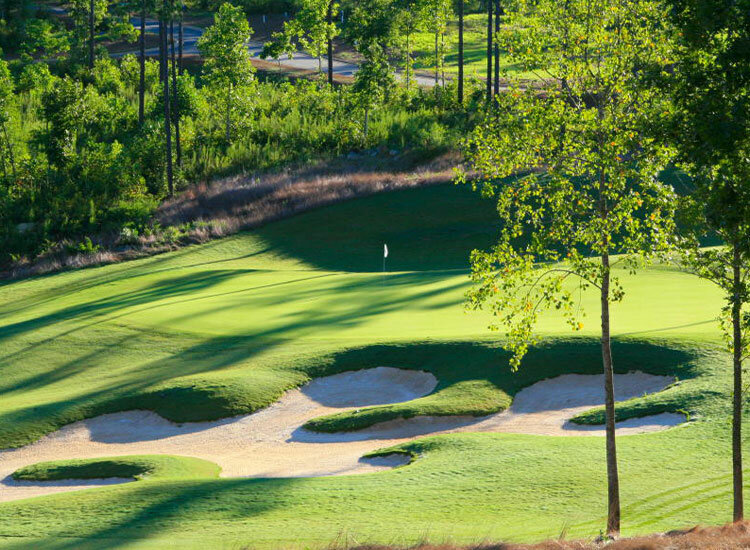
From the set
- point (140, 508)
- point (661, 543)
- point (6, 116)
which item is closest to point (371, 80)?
point (6, 116)

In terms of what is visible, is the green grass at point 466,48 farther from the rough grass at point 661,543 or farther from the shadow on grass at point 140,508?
the rough grass at point 661,543

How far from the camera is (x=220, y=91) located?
66.5 m

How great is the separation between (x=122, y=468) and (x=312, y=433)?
15.2 feet

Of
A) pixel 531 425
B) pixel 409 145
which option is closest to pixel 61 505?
pixel 531 425

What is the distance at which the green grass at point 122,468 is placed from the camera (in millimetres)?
19219

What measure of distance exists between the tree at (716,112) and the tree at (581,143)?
789mm

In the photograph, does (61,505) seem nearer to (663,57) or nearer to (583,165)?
(583,165)

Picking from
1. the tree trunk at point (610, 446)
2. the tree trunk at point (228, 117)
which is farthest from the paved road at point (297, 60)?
the tree trunk at point (610, 446)

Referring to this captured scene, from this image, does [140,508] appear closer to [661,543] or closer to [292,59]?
[661,543]

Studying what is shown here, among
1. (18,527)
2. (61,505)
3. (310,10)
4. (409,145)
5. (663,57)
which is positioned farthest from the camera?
(310,10)

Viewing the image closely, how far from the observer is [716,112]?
12023 millimetres

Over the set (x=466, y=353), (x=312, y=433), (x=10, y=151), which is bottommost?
(x=312, y=433)

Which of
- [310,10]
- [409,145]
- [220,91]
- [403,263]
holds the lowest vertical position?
[403,263]

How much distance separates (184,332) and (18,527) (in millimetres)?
13906
